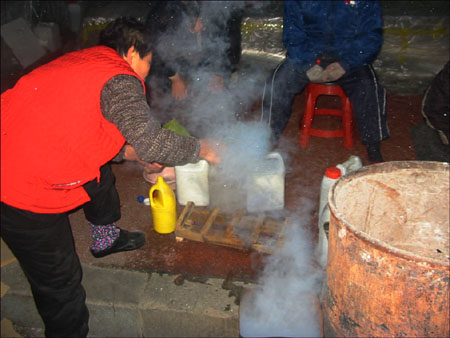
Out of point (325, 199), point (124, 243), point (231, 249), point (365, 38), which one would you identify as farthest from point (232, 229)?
point (365, 38)

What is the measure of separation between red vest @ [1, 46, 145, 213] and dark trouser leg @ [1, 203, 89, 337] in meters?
0.14

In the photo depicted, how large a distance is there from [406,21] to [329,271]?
6.04m

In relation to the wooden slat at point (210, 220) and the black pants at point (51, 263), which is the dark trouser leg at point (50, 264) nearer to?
the black pants at point (51, 263)

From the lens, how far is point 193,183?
12.8ft

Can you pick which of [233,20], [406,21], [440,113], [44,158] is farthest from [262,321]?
[406,21]

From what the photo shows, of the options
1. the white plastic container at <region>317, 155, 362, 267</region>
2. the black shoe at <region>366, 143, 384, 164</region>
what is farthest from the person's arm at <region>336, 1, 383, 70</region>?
the white plastic container at <region>317, 155, 362, 267</region>

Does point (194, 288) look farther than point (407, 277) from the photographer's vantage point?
Yes

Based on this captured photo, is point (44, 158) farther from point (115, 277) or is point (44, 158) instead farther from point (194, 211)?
point (194, 211)

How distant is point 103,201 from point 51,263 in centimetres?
77

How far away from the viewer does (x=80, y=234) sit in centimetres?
382

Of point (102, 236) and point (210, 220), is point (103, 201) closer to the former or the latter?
point (102, 236)

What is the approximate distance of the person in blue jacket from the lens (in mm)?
4613

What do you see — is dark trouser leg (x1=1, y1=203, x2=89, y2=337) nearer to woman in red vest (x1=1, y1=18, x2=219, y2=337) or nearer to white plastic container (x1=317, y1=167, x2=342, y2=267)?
woman in red vest (x1=1, y1=18, x2=219, y2=337)

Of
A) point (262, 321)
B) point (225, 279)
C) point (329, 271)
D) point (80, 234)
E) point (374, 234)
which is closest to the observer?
point (329, 271)
